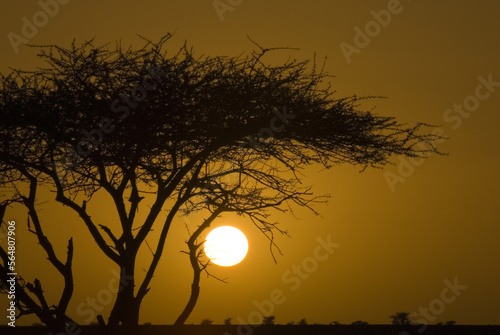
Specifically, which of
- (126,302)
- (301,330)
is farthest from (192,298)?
(301,330)

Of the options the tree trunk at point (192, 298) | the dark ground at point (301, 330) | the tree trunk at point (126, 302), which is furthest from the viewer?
the tree trunk at point (192, 298)

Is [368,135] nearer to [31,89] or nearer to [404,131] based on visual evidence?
[404,131]

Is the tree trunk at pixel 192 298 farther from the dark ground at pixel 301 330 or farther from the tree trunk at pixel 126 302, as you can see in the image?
the tree trunk at pixel 126 302

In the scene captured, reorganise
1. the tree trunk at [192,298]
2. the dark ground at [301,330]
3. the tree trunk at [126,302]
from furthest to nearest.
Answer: the tree trunk at [192,298], the tree trunk at [126,302], the dark ground at [301,330]

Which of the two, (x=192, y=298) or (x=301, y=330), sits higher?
(x=192, y=298)

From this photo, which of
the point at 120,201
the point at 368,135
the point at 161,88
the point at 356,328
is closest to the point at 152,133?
the point at 161,88

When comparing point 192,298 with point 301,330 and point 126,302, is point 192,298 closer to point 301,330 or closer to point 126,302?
point 126,302

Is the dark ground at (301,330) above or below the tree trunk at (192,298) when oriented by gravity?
below

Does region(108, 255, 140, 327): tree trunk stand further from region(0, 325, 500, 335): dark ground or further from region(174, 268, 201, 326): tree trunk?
region(174, 268, 201, 326): tree trunk

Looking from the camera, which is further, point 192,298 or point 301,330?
point 192,298

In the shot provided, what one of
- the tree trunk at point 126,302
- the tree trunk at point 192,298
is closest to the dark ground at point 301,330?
the tree trunk at point 126,302

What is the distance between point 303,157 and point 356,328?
308 cm

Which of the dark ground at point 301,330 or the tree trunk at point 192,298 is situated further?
the tree trunk at point 192,298

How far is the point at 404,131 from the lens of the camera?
53.8 feet
